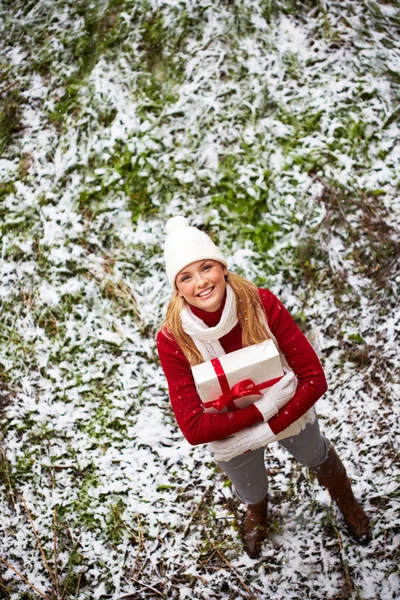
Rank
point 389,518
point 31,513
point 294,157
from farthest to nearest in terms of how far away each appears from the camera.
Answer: point 294,157 → point 31,513 → point 389,518

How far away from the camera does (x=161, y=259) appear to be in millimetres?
4855

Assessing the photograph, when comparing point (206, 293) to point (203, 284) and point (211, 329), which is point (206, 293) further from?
point (211, 329)

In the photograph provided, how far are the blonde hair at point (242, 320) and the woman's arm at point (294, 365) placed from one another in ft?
0.21

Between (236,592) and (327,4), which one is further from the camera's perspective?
(327,4)

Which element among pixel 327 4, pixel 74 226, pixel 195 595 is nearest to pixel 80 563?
pixel 195 595

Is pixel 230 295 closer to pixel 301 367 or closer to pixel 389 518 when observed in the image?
pixel 301 367

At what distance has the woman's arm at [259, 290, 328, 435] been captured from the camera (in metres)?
2.49

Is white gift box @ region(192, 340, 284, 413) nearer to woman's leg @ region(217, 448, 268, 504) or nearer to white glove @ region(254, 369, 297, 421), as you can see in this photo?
white glove @ region(254, 369, 297, 421)

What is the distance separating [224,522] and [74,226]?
10.5 ft

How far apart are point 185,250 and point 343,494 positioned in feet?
6.60

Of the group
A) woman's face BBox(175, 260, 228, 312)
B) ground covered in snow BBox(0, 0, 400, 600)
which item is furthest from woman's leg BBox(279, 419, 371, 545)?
woman's face BBox(175, 260, 228, 312)

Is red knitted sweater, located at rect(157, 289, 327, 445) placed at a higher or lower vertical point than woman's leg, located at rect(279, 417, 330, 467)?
higher

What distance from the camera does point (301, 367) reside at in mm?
2555

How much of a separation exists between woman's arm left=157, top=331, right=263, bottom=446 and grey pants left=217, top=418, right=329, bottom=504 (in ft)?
1.52
